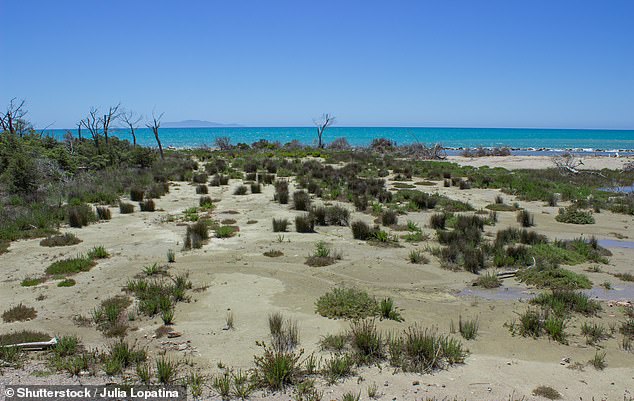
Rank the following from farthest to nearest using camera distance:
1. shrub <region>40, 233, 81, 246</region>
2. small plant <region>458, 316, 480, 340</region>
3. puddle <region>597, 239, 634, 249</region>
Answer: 1. puddle <region>597, 239, 634, 249</region>
2. shrub <region>40, 233, 81, 246</region>
3. small plant <region>458, 316, 480, 340</region>

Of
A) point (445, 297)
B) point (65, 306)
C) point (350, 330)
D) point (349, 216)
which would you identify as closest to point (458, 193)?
point (349, 216)

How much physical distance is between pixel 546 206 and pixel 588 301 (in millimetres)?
12268

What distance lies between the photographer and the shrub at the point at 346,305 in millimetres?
8117

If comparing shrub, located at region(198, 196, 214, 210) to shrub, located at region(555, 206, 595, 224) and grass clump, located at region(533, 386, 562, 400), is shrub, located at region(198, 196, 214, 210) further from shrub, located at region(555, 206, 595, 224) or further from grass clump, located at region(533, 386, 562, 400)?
grass clump, located at region(533, 386, 562, 400)

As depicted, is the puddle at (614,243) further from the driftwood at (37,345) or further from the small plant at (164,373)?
the driftwood at (37,345)

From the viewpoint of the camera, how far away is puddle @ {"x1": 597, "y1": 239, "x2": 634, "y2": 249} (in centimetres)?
1332

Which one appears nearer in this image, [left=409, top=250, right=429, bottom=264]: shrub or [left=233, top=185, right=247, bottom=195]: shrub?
[left=409, top=250, right=429, bottom=264]: shrub

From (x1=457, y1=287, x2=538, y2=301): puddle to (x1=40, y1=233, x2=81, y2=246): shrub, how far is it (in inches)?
385

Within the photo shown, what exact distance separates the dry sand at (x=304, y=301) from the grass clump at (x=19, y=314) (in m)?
0.15

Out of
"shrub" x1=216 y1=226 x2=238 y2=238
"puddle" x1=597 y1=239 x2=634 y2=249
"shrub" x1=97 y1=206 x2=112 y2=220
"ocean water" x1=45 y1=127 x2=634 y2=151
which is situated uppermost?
"ocean water" x1=45 y1=127 x2=634 y2=151

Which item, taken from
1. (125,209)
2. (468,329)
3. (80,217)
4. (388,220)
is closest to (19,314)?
(468,329)

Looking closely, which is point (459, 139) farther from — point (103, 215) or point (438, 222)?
point (103, 215)

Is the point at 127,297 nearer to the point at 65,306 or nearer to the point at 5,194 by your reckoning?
the point at 65,306

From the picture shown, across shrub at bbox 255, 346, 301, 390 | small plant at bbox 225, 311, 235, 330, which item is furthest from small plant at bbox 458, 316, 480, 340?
small plant at bbox 225, 311, 235, 330
